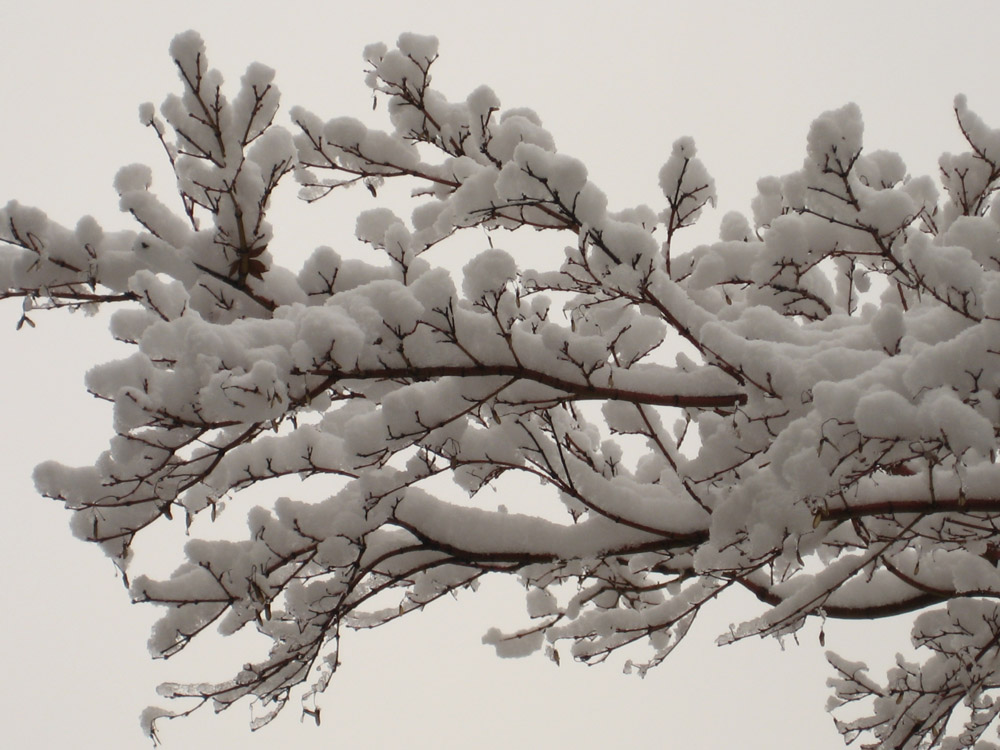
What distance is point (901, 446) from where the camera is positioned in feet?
6.52

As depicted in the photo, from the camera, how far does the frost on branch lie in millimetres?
2033

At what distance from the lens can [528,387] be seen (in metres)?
2.44

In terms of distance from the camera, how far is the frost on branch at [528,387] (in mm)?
2033

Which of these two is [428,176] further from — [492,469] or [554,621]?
[554,621]

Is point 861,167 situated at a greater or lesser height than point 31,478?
greater

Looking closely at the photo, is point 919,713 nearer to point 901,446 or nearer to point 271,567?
point 901,446

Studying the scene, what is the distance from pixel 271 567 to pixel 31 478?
0.75 meters

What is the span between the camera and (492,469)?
2.86 metres

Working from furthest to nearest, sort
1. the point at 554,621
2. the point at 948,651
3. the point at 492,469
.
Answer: the point at 554,621 → the point at 948,651 → the point at 492,469

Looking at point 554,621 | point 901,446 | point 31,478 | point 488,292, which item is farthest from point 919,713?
point 31,478

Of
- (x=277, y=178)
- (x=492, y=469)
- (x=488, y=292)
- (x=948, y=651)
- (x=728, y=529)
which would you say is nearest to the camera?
(x=488, y=292)

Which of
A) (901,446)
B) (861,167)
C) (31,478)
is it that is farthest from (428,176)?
(901,446)

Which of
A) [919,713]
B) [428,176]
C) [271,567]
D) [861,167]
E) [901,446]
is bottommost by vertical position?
[919,713]

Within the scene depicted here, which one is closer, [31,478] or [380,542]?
[31,478]
